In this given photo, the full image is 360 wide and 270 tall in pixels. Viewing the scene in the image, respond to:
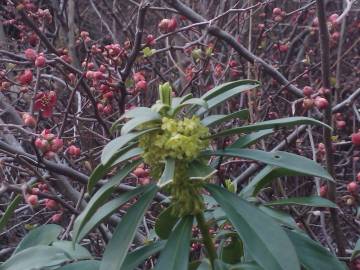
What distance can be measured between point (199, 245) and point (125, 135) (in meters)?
0.90

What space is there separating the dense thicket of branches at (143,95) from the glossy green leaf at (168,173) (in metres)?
0.51

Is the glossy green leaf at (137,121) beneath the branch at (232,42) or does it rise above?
beneath

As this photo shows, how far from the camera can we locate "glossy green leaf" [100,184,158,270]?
119 centimetres

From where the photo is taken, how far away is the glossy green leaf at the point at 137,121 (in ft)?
3.63

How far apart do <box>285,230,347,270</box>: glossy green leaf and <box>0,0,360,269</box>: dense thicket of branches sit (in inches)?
16.2

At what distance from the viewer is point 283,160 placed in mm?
1324

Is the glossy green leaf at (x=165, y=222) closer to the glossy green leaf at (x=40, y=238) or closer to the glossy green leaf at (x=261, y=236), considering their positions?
the glossy green leaf at (x=261, y=236)

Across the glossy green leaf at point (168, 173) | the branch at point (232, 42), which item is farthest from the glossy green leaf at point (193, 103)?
the branch at point (232, 42)

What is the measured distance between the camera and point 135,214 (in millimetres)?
1247

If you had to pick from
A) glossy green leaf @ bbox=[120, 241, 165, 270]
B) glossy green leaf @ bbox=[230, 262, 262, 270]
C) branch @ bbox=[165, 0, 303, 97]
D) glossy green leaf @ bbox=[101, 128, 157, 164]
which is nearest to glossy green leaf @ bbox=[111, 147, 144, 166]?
glossy green leaf @ bbox=[101, 128, 157, 164]

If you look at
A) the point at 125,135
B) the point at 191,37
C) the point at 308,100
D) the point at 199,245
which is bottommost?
the point at 199,245

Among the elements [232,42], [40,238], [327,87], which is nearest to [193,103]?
[40,238]

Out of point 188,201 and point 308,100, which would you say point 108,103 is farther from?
point 188,201

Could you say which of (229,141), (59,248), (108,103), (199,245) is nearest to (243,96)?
(229,141)
